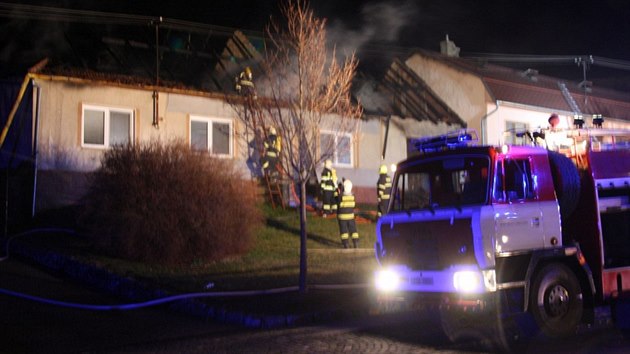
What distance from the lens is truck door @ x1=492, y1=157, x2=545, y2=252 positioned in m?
7.56

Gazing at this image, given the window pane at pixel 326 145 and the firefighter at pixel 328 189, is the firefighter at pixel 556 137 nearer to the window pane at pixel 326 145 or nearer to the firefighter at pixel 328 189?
the window pane at pixel 326 145

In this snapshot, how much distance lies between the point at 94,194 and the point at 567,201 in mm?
9434

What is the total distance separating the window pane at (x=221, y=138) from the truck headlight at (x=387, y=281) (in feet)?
44.3

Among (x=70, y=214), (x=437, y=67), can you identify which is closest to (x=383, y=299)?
(x=70, y=214)

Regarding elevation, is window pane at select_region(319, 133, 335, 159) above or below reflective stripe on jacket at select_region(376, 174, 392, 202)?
above

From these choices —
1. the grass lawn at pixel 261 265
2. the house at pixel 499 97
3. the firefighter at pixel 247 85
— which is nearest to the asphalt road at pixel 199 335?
the grass lawn at pixel 261 265

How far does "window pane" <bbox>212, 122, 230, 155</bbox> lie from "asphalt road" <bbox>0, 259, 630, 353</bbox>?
10114mm

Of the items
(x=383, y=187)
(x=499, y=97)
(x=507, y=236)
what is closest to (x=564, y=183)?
(x=507, y=236)

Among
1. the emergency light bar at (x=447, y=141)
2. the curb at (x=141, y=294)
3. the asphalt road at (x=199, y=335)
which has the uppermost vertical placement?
the emergency light bar at (x=447, y=141)

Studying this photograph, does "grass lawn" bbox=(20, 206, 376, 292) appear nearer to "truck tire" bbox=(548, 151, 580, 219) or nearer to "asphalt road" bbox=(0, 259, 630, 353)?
"asphalt road" bbox=(0, 259, 630, 353)

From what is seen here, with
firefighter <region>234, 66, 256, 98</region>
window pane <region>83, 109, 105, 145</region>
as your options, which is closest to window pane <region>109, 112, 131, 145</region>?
window pane <region>83, 109, 105, 145</region>

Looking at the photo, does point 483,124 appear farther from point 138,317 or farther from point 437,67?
point 138,317

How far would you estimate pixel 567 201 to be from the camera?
838 centimetres

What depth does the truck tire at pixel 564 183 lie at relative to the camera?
8.32 m
